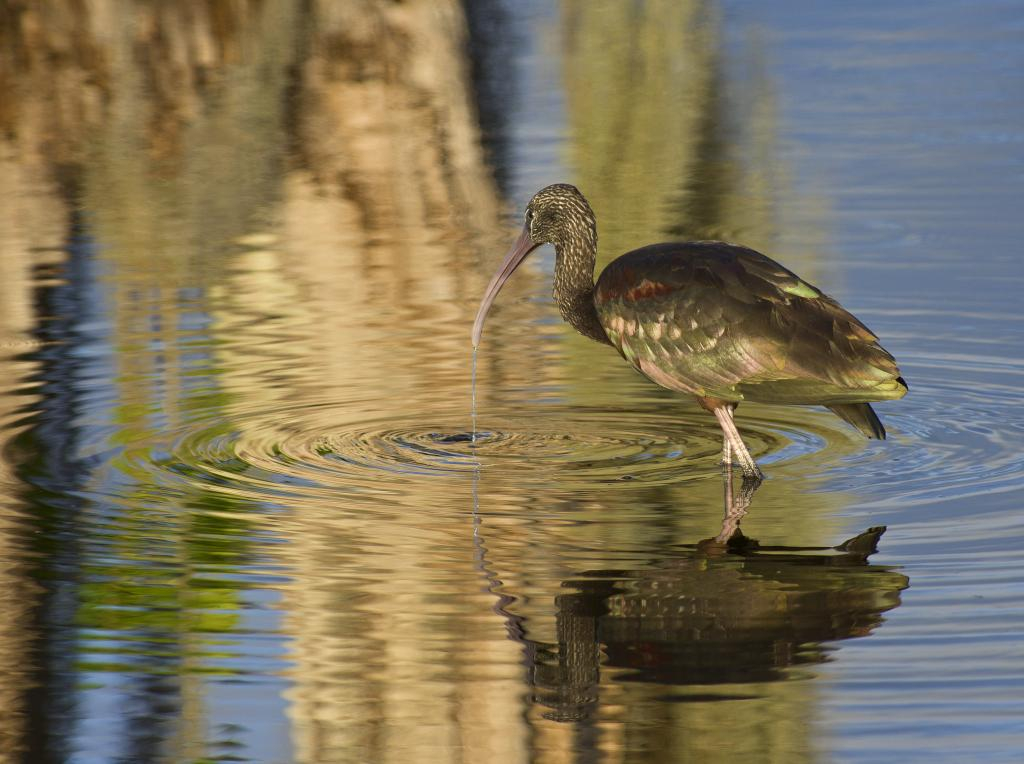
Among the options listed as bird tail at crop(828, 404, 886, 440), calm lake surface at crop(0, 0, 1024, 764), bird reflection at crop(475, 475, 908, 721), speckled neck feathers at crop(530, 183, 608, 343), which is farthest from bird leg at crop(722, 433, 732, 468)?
speckled neck feathers at crop(530, 183, 608, 343)

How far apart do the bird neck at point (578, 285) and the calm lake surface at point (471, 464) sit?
528 mm

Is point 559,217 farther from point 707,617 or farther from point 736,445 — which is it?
point 707,617

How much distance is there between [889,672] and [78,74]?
2027 centimetres

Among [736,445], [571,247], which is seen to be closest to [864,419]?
[736,445]

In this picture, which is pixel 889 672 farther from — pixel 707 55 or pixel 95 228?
pixel 707 55

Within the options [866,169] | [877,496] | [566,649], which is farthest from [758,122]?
[566,649]

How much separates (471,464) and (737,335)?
147 cm

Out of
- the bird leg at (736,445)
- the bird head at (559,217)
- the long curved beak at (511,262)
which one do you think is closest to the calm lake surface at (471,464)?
the bird leg at (736,445)

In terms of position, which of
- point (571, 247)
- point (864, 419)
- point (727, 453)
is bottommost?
point (727, 453)

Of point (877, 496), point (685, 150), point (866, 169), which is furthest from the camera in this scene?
point (685, 150)

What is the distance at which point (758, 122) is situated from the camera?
22.3m

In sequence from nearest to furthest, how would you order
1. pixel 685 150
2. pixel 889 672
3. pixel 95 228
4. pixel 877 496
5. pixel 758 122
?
1. pixel 889 672
2. pixel 877 496
3. pixel 95 228
4. pixel 685 150
5. pixel 758 122

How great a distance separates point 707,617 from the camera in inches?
317

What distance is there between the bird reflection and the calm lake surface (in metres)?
0.02
